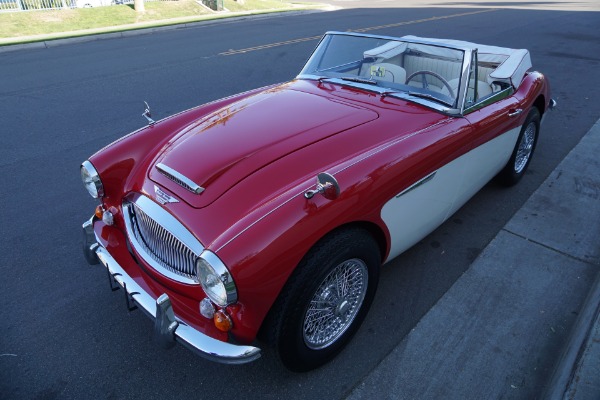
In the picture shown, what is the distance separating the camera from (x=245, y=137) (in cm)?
279

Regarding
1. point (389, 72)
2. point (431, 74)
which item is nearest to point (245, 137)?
point (389, 72)

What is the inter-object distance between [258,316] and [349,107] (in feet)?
5.69

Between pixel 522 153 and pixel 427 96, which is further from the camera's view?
pixel 522 153

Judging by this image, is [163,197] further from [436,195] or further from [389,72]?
[389,72]

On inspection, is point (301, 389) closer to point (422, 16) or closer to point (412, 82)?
point (412, 82)

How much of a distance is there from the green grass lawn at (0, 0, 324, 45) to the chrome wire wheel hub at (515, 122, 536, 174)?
1365 centimetres

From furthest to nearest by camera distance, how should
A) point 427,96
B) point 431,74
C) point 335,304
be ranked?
point 431,74 → point 427,96 → point 335,304

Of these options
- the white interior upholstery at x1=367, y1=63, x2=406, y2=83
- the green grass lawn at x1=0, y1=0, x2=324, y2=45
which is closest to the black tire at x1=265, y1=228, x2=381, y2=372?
the white interior upholstery at x1=367, y1=63, x2=406, y2=83

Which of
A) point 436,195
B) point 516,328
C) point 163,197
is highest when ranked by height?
point 163,197

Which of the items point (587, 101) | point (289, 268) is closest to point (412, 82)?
point (289, 268)

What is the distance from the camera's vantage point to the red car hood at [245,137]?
245cm

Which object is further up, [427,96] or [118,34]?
[427,96]

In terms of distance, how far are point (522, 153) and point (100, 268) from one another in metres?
4.12

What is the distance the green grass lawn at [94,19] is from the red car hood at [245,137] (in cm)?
1258
